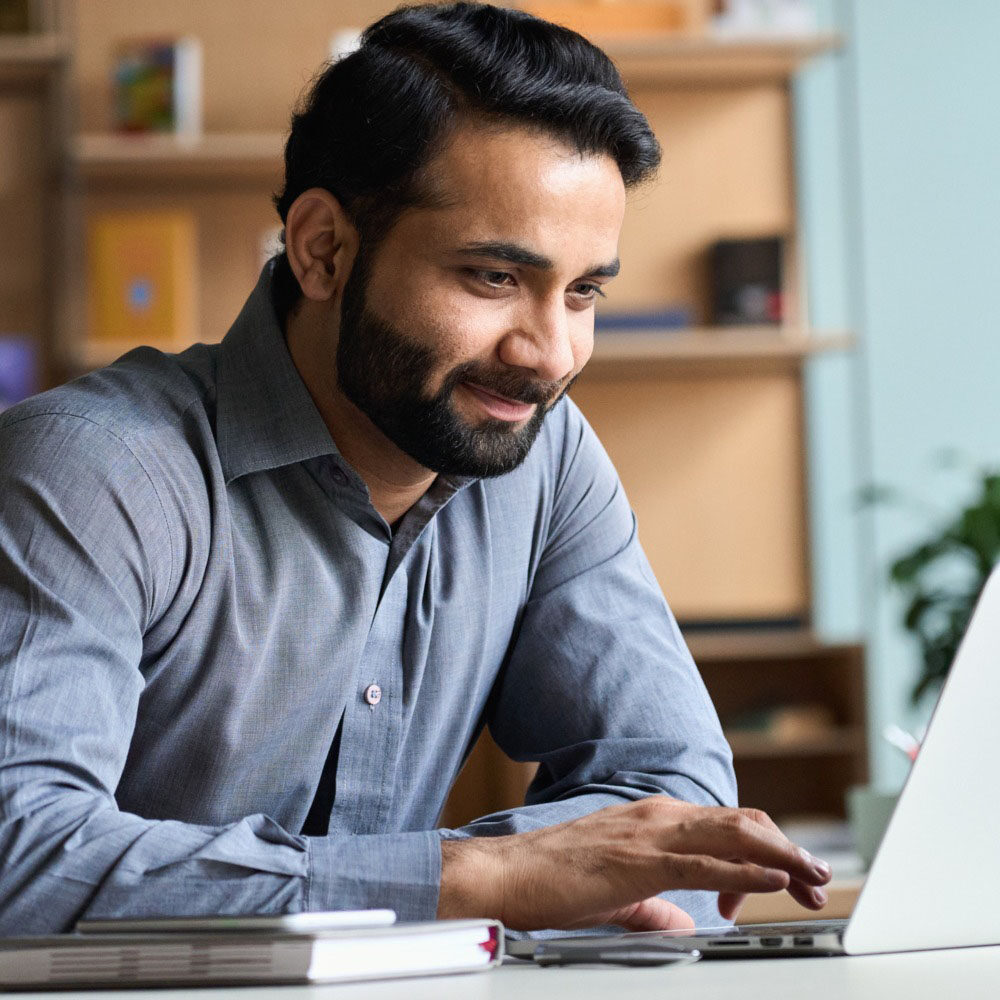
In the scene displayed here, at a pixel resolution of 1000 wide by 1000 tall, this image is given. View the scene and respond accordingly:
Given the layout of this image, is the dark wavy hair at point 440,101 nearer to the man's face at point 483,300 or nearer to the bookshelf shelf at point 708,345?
the man's face at point 483,300

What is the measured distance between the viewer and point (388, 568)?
4.25 ft

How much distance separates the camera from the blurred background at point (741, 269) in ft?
11.2

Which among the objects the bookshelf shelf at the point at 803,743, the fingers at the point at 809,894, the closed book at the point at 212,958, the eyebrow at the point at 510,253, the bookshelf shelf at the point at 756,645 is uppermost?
the eyebrow at the point at 510,253

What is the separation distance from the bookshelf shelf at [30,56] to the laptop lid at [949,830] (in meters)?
3.17

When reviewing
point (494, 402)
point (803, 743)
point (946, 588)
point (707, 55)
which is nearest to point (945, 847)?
point (494, 402)

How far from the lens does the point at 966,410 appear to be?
3678 mm

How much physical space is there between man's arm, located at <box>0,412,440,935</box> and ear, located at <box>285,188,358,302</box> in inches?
11.6

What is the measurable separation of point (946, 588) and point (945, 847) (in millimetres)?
2203

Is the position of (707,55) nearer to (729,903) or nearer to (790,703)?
(790,703)

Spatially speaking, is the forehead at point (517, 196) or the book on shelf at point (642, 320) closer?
the forehead at point (517, 196)

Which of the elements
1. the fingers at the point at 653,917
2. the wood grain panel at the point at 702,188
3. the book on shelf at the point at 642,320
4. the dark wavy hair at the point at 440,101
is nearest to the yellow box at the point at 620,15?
the wood grain panel at the point at 702,188

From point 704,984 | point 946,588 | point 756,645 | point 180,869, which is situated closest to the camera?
point 704,984

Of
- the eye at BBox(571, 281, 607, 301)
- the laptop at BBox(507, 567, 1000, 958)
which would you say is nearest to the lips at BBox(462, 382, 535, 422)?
the eye at BBox(571, 281, 607, 301)

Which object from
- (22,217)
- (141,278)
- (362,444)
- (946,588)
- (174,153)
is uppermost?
(174,153)
